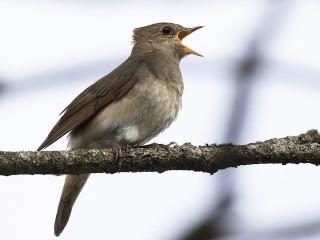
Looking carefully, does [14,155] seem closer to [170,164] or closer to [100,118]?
[170,164]

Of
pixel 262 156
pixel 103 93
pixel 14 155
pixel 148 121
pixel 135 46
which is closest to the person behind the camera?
pixel 14 155

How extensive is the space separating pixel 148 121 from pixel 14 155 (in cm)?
226

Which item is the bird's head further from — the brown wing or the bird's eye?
the brown wing

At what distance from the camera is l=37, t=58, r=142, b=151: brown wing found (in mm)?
5859

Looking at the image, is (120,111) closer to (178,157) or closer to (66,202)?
(66,202)

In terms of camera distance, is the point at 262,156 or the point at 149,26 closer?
the point at 262,156

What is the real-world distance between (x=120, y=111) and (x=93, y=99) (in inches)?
19.8

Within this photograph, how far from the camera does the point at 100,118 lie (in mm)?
5844

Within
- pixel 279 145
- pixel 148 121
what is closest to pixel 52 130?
pixel 148 121

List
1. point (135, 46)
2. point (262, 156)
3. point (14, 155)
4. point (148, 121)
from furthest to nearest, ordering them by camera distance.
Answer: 1. point (135, 46)
2. point (148, 121)
3. point (262, 156)
4. point (14, 155)

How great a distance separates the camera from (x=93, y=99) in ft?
20.2

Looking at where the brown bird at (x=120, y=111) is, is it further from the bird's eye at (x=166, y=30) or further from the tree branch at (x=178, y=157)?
the tree branch at (x=178, y=157)

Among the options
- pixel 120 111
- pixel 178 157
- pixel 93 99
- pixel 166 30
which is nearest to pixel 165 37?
pixel 166 30

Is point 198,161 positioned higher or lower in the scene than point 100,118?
lower
